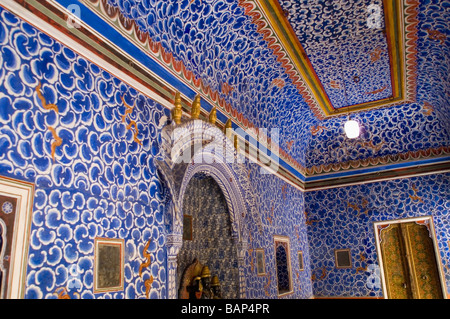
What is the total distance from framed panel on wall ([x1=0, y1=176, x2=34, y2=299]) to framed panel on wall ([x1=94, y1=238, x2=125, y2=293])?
1.79 ft

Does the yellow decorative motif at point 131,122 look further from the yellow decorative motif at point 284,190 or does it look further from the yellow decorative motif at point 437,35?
the yellow decorative motif at point 284,190

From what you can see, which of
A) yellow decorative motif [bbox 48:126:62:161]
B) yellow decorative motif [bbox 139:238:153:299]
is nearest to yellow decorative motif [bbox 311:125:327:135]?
yellow decorative motif [bbox 139:238:153:299]

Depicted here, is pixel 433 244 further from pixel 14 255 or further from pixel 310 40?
pixel 14 255

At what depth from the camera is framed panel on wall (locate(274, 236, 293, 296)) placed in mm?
6141

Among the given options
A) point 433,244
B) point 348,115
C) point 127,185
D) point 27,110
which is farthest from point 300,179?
point 27,110

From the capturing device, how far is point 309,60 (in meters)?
5.46

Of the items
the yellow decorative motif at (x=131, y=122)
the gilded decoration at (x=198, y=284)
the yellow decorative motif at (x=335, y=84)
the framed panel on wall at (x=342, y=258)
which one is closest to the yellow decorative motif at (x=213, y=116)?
the yellow decorative motif at (x=131, y=122)

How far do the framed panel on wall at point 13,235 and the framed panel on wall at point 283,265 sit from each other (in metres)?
4.50

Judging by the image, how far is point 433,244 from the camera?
718 cm

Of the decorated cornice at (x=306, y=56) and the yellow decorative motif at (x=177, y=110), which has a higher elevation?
the decorated cornice at (x=306, y=56)

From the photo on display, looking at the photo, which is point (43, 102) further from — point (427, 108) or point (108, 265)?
point (427, 108)

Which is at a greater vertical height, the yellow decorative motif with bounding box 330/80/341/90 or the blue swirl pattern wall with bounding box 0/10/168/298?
the yellow decorative motif with bounding box 330/80/341/90

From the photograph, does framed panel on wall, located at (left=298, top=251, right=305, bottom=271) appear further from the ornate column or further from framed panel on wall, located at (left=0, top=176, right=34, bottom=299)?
framed panel on wall, located at (left=0, top=176, right=34, bottom=299)

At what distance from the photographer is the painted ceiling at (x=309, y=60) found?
3648mm
